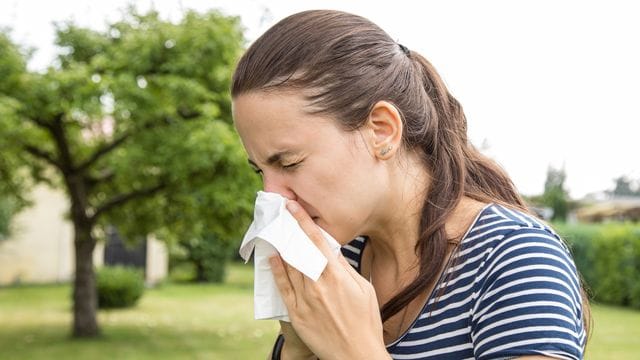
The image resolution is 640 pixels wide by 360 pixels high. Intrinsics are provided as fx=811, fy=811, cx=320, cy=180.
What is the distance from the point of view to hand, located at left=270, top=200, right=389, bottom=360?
65.2 inches

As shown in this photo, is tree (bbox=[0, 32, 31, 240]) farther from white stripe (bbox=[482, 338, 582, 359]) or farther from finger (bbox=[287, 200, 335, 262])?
white stripe (bbox=[482, 338, 582, 359])

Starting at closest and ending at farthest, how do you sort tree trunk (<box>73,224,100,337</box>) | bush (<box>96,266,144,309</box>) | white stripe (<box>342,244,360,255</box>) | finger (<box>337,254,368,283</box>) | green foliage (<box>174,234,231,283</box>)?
finger (<box>337,254,368,283</box>)
white stripe (<box>342,244,360,255</box>)
tree trunk (<box>73,224,100,337</box>)
bush (<box>96,266,144,309</box>)
green foliage (<box>174,234,231,283</box>)

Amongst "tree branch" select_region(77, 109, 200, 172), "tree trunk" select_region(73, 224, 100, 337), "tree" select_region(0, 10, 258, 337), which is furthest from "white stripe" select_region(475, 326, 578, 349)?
"tree trunk" select_region(73, 224, 100, 337)

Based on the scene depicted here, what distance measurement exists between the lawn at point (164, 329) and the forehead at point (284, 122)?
1042 centimetres

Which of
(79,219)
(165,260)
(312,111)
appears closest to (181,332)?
(79,219)

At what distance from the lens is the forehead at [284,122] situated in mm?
1706

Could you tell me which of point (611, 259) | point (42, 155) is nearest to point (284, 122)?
point (42, 155)

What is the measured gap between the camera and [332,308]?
1.69m

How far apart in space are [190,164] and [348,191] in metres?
9.45

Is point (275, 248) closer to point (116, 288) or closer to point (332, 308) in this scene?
point (332, 308)

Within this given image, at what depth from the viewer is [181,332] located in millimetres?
15094

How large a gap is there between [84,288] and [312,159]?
12777 mm

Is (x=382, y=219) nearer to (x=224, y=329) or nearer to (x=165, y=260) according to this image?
(x=224, y=329)

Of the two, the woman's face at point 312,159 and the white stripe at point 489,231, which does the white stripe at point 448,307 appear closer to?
the white stripe at point 489,231
